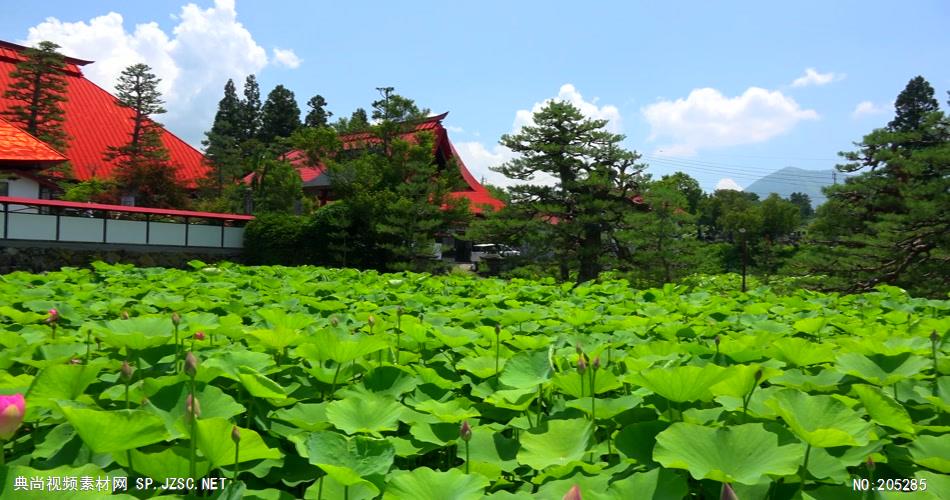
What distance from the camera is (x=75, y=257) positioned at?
12594mm

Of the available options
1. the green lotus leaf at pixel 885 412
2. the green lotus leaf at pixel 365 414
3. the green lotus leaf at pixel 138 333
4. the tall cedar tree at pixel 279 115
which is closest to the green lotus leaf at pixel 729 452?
the green lotus leaf at pixel 885 412

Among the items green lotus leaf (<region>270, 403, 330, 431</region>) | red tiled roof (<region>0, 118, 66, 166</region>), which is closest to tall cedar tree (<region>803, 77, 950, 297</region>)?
green lotus leaf (<region>270, 403, 330, 431</region>)

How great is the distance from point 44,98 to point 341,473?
23.8 m

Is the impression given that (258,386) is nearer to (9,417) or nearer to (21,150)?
(9,417)

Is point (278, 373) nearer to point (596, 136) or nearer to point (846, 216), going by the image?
point (846, 216)

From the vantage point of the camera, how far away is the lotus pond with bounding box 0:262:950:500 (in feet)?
2.33

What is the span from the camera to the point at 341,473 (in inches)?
25.7

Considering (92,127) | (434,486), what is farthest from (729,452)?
(92,127)

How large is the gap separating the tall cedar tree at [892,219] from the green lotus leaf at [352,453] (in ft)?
28.7

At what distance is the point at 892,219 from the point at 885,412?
8.48 metres

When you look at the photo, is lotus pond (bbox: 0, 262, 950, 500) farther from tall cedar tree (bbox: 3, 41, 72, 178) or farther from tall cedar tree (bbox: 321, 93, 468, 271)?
tall cedar tree (bbox: 3, 41, 72, 178)

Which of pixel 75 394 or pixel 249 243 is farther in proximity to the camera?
pixel 249 243

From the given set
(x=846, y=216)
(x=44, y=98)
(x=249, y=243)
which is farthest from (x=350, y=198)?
(x=44, y=98)

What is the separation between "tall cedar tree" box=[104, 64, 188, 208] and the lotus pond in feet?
72.0
